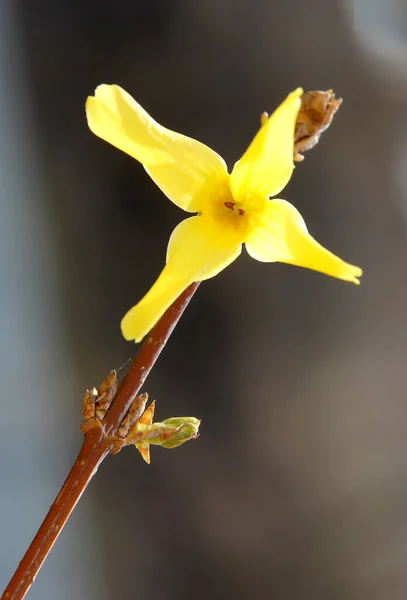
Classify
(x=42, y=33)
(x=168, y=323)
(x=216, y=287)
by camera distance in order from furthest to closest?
(x=216, y=287), (x=42, y=33), (x=168, y=323)

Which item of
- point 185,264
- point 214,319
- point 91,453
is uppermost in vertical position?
point 214,319

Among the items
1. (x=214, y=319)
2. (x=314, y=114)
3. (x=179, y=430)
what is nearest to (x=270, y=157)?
(x=314, y=114)

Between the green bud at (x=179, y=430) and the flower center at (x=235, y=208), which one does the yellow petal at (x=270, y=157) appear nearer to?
the flower center at (x=235, y=208)

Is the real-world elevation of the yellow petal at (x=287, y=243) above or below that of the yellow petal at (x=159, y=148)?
below

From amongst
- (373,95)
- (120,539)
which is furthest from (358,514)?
(373,95)

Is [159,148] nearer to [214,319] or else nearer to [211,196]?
[211,196]

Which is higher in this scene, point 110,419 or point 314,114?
point 314,114

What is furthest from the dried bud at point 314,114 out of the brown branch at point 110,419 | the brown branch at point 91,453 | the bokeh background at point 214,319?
the bokeh background at point 214,319

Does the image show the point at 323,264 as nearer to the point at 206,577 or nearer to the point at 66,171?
the point at 66,171
